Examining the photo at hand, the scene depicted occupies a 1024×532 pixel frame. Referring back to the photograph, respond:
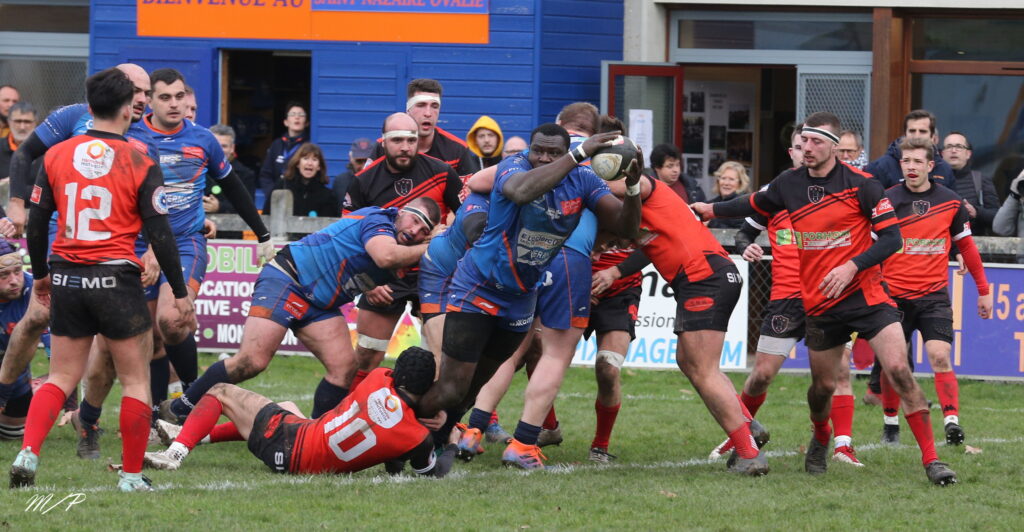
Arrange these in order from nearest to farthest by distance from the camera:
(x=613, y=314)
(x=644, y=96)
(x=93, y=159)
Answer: (x=93, y=159) < (x=613, y=314) < (x=644, y=96)

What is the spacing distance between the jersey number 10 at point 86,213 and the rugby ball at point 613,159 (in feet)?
7.41

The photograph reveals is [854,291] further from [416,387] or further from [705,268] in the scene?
[416,387]

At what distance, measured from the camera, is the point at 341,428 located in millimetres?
7430

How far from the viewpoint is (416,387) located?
7.47 metres

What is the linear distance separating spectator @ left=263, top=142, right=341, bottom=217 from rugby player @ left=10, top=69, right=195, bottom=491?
290 inches

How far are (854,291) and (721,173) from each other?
19.8 feet

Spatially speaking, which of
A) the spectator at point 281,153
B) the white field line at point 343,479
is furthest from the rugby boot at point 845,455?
the spectator at point 281,153

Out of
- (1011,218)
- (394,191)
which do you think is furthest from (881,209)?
(1011,218)

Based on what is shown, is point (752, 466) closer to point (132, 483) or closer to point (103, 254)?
point (132, 483)

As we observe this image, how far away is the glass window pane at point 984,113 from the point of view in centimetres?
1642

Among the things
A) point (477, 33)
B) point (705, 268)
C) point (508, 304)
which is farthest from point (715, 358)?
point (477, 33)

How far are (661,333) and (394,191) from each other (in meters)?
4.43

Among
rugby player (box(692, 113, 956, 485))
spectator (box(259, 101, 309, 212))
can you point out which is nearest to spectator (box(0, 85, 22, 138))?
spectator (box(259, 101, 309, 212))

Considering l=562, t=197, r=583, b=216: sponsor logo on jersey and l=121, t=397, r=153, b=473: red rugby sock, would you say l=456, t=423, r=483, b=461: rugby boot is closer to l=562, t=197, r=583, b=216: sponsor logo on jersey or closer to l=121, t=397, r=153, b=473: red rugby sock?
l=562, t=197, r=583, b=216: sponsor logo on jersey
